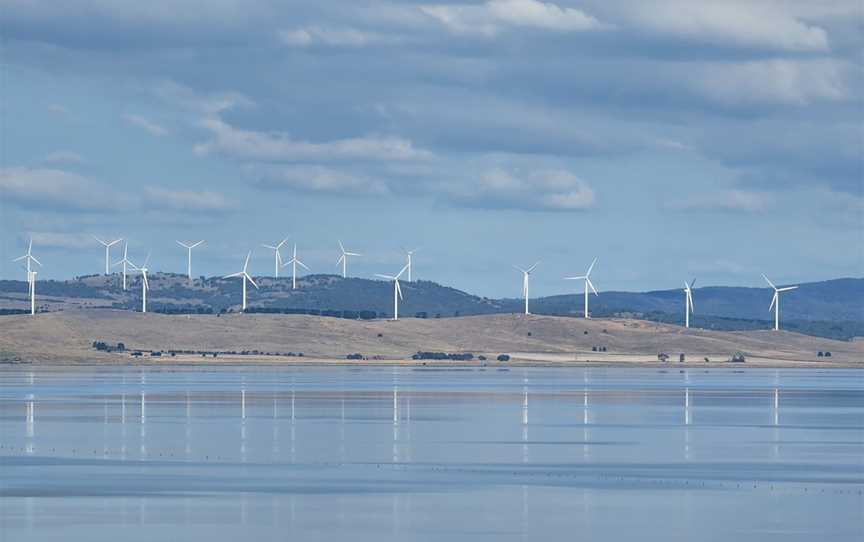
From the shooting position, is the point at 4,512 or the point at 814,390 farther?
the point at 814,390

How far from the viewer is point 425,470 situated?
181ft

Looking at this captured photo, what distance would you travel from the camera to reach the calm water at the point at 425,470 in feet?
137

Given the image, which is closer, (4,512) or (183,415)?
(4,512)

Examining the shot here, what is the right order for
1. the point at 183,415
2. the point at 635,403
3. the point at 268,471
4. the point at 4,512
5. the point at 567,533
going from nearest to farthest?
the point at 567,533 < the point at 4,512 < the point at 268,471 < the point at 183,415 < the point at 635,403

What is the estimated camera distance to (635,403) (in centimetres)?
10306

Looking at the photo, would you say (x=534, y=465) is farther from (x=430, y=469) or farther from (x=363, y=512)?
(x=363, y=512)

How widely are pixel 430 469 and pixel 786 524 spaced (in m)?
15.8

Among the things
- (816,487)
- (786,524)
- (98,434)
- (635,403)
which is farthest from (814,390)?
(786,524)

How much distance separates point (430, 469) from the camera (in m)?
55.5

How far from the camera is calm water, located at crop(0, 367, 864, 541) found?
137 feet

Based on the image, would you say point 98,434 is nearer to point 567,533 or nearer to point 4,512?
point 4,512

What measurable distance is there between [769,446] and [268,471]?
20.9m

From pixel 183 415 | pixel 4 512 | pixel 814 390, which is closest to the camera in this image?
pixel 4 512

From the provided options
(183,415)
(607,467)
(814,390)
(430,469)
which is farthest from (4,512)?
(814,390)
